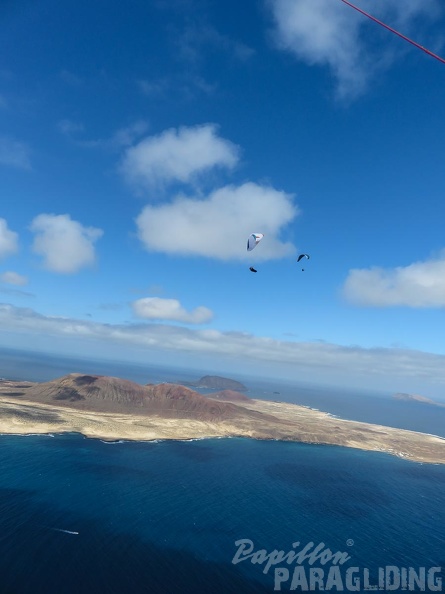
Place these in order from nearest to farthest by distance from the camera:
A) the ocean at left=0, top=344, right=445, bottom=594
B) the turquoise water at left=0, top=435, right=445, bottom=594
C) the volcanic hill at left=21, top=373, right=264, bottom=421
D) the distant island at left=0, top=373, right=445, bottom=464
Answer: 1. the turquoise water at left=0, top=435, right=445, bottom=594
2. the ocean at left=0, top=344, right=445, bottom=594
3. the distant island at left=0, top=373, right=445, bottom=464
4. the volcanic hill at left=21, top=373, right=264, bottom=421

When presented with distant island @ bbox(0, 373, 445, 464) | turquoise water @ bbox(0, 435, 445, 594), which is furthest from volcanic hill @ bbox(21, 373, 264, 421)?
turquoise water @ bbox(0, 435, 445, 594)

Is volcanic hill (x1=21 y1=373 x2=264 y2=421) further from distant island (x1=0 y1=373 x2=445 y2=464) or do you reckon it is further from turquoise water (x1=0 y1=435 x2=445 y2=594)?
turquoise water (x1=0 y1=435 x2=445 y2=594)

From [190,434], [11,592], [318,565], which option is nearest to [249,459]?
[190,434]

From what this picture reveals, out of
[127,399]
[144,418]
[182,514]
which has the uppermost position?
[127,399]

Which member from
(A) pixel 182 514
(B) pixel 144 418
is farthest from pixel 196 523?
(B) pixel 144 418

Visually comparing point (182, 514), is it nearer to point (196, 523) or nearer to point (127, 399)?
point (196, 523)

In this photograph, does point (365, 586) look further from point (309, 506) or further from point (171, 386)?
point (171, 386)

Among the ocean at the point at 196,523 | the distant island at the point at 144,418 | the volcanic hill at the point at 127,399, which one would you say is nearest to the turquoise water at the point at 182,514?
the ocean at the point at 196,523
